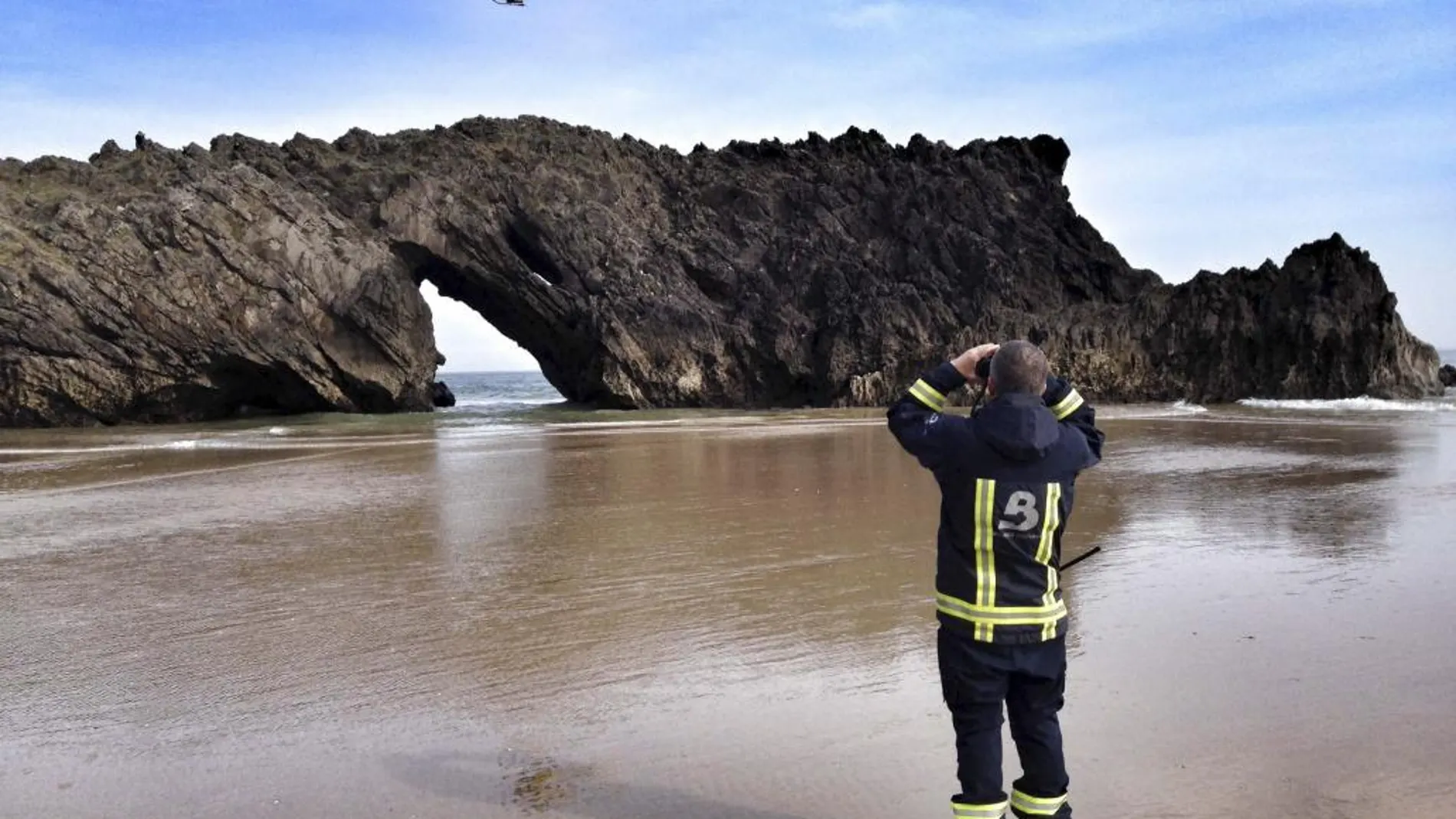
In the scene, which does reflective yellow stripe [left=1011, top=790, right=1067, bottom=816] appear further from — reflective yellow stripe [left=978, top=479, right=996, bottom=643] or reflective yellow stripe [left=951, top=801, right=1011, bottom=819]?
reflective yellow stripe [left=978, top=479, right=996, bottom=643]

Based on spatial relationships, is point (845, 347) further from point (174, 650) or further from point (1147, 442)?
point (174, 650)

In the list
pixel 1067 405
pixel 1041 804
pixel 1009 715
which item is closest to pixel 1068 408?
pixel 1067 405

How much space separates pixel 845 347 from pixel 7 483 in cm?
2763

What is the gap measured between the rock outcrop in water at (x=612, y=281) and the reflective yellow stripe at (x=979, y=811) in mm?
32221

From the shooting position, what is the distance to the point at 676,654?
5020mm

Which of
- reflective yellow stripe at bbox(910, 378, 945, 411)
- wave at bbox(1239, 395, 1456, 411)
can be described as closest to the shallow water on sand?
reflective yellow stripe at bbox(910, 378, 945, 411)

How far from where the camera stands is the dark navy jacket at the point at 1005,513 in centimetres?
294

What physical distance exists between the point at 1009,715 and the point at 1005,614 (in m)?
0.32

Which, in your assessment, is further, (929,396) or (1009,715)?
(929,396)

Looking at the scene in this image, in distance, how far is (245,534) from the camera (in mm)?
8859

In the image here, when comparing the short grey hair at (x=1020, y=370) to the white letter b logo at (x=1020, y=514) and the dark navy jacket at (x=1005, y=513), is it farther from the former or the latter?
the white letter b logo at (x=1020, y=514)

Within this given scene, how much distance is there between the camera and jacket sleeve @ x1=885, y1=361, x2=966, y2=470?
10.0 feet

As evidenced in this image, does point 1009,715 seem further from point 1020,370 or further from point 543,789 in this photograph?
A: point 543,789

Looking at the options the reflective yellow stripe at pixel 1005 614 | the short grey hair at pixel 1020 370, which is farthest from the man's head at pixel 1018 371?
the reflective yellow stripe at pixel 1005 614
